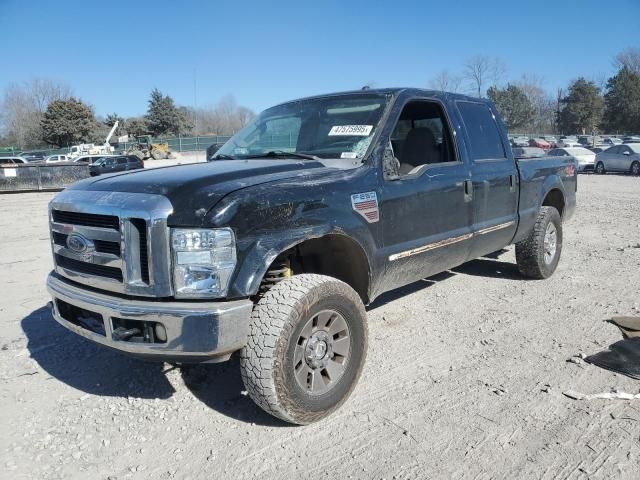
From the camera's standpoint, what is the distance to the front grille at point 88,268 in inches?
113

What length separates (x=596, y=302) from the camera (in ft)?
17.1

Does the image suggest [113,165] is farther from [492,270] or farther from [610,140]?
[610,140]

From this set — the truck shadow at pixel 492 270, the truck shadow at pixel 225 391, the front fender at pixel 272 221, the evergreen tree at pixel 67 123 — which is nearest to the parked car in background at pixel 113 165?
the truck shadow at pixel 492 270

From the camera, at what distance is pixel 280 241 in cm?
290

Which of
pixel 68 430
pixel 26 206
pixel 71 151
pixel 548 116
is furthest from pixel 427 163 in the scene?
pixel 548 116

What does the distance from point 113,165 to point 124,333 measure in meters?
27.5

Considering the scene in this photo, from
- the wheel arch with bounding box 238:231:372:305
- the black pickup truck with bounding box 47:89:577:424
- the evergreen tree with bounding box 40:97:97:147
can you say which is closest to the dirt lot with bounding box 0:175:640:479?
the black pickup truck with bounding box 47:89:577:424

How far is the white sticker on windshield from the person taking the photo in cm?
379

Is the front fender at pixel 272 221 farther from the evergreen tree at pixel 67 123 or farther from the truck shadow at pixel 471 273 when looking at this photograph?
the evergreen tree at pixel 67 123

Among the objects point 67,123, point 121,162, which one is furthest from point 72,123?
point 121,162

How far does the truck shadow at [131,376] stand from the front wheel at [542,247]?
356cm

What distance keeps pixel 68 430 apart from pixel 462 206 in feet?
11.0

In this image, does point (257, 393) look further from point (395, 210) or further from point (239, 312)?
point (395, 210)

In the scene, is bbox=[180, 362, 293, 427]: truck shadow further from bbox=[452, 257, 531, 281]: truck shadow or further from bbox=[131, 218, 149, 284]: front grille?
bbox=[452, 257, 531, 281]: truck shadow
